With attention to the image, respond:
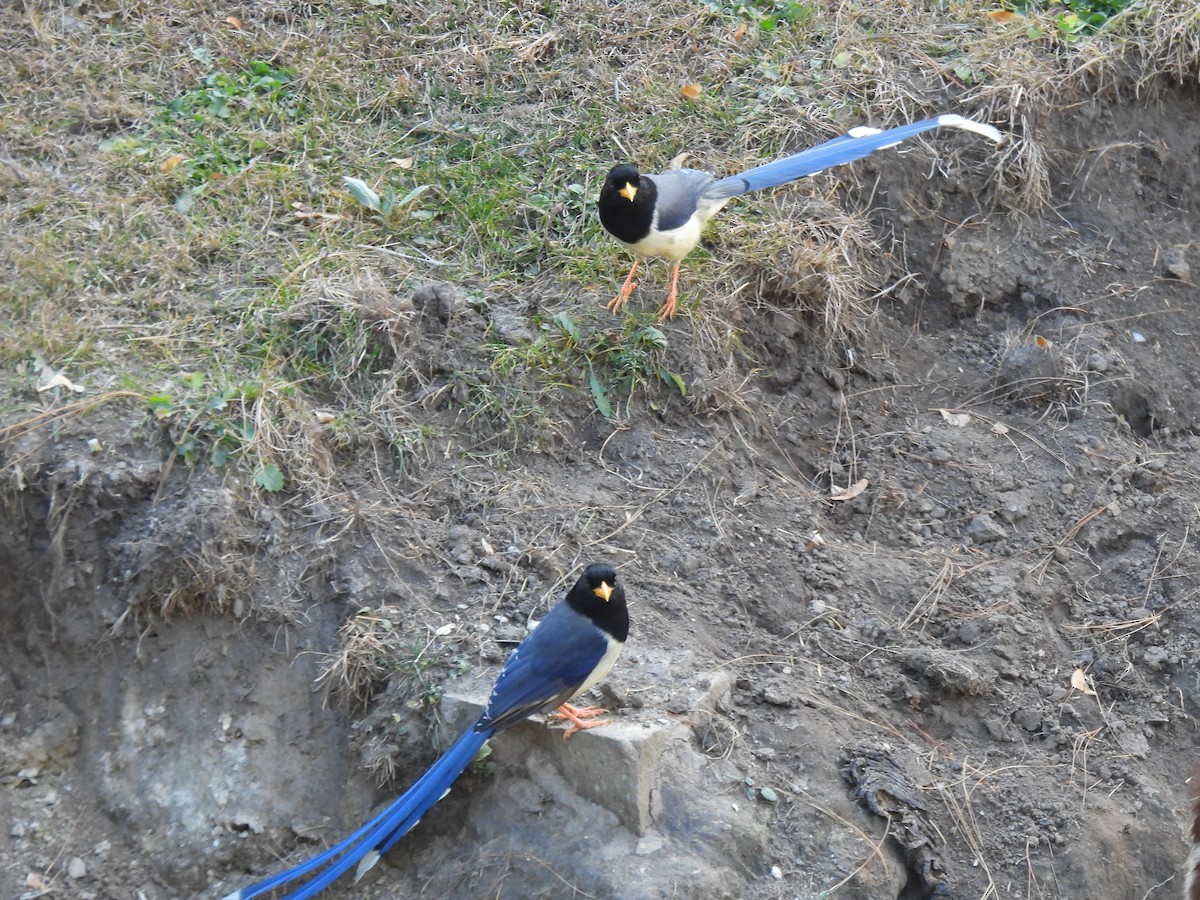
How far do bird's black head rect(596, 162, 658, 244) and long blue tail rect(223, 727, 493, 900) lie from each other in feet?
6.39

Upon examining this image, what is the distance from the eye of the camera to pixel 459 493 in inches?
158

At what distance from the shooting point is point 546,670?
10.4 ft

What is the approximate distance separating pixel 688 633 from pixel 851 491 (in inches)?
38.6

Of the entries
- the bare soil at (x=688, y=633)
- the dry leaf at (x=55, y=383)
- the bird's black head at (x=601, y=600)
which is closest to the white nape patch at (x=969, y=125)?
the bare soil at (x=688, y=633)

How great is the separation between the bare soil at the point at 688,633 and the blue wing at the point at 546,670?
26cm

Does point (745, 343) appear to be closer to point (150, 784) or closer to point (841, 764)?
point (841, 764)

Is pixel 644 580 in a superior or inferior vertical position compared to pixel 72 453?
inferior

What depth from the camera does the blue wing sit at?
3.17m

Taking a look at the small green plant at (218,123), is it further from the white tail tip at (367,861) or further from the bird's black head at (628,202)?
the white tail tip at (367,861)

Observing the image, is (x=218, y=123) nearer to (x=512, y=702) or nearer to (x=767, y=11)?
(x=767, y=11)

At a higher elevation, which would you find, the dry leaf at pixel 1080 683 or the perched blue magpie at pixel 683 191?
the perched blue magpie at pixel 683 191

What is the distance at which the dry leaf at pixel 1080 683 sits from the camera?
3.88m

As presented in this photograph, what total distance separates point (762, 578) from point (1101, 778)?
1176mm

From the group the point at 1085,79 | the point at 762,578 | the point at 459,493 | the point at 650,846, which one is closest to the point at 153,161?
the point at 459,493
